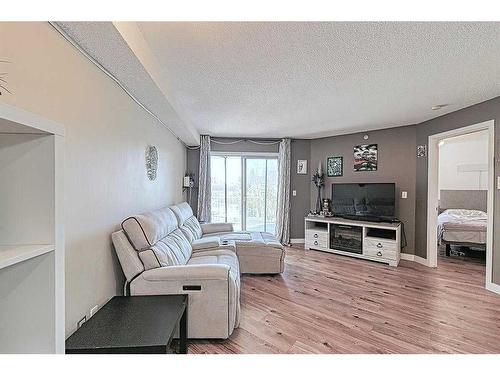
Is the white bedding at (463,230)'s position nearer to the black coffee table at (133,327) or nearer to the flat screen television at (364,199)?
the flat screen television at (364,199)

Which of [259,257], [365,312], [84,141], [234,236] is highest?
[84,141]

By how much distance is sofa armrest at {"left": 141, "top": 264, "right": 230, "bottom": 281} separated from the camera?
2.16m

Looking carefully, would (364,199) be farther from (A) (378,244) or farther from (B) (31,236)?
(B) (31,236)

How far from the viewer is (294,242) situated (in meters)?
5.98

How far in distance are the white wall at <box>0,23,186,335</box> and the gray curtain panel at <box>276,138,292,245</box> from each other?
137 inches

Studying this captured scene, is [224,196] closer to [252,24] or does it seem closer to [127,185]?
[127,185]

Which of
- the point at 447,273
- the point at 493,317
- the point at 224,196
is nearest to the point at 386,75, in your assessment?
the point at 493,317

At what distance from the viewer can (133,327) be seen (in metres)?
1.65

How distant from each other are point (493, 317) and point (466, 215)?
3.92 metres

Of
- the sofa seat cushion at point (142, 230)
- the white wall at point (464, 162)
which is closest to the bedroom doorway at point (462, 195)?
the white wall at point (464, 162)

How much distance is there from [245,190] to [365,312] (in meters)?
3.63

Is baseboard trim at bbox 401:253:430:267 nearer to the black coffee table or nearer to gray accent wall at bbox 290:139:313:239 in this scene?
gray accent wall at bbox 290:139:313:239

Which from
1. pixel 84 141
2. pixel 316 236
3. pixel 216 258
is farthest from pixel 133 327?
pixel 316 236

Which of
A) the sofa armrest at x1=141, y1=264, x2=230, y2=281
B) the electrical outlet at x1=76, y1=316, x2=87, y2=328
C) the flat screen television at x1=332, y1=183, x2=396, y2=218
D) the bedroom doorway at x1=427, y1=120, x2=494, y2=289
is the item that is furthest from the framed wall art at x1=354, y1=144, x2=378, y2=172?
the electrical outlet at x1=76, y1=316, x2=87, y2=328
